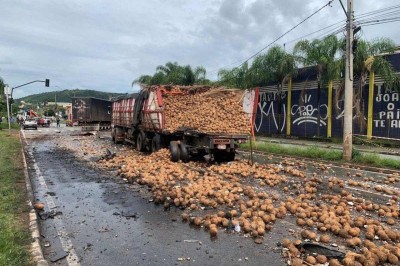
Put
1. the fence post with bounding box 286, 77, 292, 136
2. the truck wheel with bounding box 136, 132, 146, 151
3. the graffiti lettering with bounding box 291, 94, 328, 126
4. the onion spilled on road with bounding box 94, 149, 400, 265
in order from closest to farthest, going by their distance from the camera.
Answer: the onion spilled on road with bounding box 94, 149, 400, 265, the truck wheel with bounding box 136, 132, 146, 151, the graffiti lettering with bounding box 291, 94, 328, 126, the fence post with bounding box 286, 77, 292, 136

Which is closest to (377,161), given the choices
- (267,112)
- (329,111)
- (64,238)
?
(64,238)

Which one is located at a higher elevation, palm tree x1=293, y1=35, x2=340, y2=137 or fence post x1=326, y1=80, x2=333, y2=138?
palm tree x1=293, y1=35, x2=340, y2=137

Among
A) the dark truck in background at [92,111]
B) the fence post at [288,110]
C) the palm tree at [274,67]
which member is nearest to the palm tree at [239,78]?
the palm tree at [274,67]

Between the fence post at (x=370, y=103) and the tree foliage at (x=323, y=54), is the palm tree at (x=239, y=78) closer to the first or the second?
the tree foliage at (x=323, y=54)

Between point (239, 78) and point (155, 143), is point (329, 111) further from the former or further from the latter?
point (155, 143)

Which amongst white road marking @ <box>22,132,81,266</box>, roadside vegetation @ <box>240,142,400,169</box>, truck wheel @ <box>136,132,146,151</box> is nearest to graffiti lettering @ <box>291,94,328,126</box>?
roadside vegetation @ <box>240,142,400,169</box>

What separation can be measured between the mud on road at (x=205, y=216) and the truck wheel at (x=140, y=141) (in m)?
5.99

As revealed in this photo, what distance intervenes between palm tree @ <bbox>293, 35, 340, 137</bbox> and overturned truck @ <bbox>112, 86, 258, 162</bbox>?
13605 millimetres

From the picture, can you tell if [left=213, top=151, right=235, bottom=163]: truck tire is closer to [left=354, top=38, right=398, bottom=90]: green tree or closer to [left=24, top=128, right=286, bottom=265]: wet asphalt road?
[left=24, top=128, right=286, bottom=265]: wet asphalt road

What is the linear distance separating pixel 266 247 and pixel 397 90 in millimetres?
20259

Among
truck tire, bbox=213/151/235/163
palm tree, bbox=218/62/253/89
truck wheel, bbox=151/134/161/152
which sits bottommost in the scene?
truck tire, bbox=213/151/235/163

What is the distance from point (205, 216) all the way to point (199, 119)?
6714 mm

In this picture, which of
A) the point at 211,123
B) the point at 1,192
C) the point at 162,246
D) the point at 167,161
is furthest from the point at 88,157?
the point at 162,246

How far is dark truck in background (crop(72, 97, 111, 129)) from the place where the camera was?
129 feet
